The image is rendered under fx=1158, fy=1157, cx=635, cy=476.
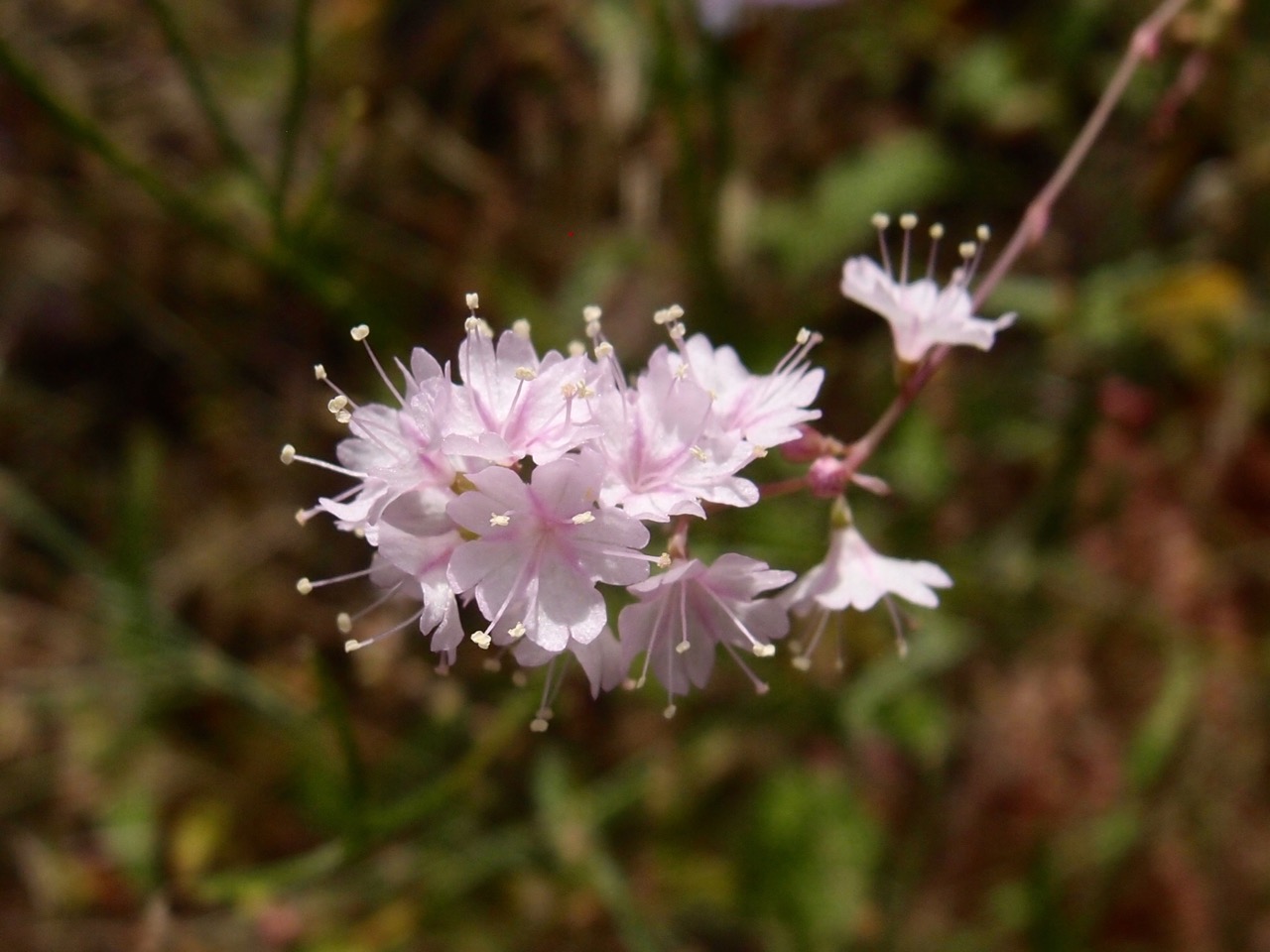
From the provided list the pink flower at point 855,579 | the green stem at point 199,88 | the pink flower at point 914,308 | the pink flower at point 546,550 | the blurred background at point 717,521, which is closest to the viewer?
the pink flower at point 546,550

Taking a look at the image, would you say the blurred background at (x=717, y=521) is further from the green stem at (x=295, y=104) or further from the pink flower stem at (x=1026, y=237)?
the pink flower stem at (x=1026, y=237)

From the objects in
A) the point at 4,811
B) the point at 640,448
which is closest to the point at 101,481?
the point at 4,811

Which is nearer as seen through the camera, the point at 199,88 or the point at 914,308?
the point at 914,308

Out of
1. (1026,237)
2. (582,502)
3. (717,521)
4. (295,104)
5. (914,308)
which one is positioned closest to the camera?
(582,502)

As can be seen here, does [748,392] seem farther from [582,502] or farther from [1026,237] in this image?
[1026,237]

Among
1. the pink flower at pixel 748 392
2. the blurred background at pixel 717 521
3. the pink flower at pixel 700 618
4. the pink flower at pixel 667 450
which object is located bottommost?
the pink flower at pixel 700 618

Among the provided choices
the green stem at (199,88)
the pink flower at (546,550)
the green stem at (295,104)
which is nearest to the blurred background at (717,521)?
the green stem at (199,88)

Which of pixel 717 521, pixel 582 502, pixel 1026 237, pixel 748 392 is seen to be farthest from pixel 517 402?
pixel 717 521
